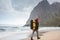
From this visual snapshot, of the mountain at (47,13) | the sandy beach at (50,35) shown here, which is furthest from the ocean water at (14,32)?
the mountain at (47,13)

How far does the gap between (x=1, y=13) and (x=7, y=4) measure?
0.15 meters

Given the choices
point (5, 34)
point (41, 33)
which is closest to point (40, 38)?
point (41, 33)

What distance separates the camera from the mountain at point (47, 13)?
5.86 ft

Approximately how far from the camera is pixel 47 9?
187 cm

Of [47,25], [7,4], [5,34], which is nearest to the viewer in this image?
[5,34]

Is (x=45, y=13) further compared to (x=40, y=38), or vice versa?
(x=45, y=13)

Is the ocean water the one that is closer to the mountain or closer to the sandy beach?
the sandy beach

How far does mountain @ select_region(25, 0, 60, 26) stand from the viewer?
1787 millimetres

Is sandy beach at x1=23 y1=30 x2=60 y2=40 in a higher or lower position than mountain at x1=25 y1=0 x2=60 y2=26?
lower

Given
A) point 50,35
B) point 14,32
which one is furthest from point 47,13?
point 14,32

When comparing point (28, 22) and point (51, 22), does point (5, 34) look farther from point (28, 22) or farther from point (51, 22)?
point (51, 22)

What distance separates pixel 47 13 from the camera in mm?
1857

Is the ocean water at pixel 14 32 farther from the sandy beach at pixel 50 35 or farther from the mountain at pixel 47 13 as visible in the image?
the mountain at pixel 47 13

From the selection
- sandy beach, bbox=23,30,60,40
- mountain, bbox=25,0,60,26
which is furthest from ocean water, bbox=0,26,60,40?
mountain, bbox=25,0,60,26
